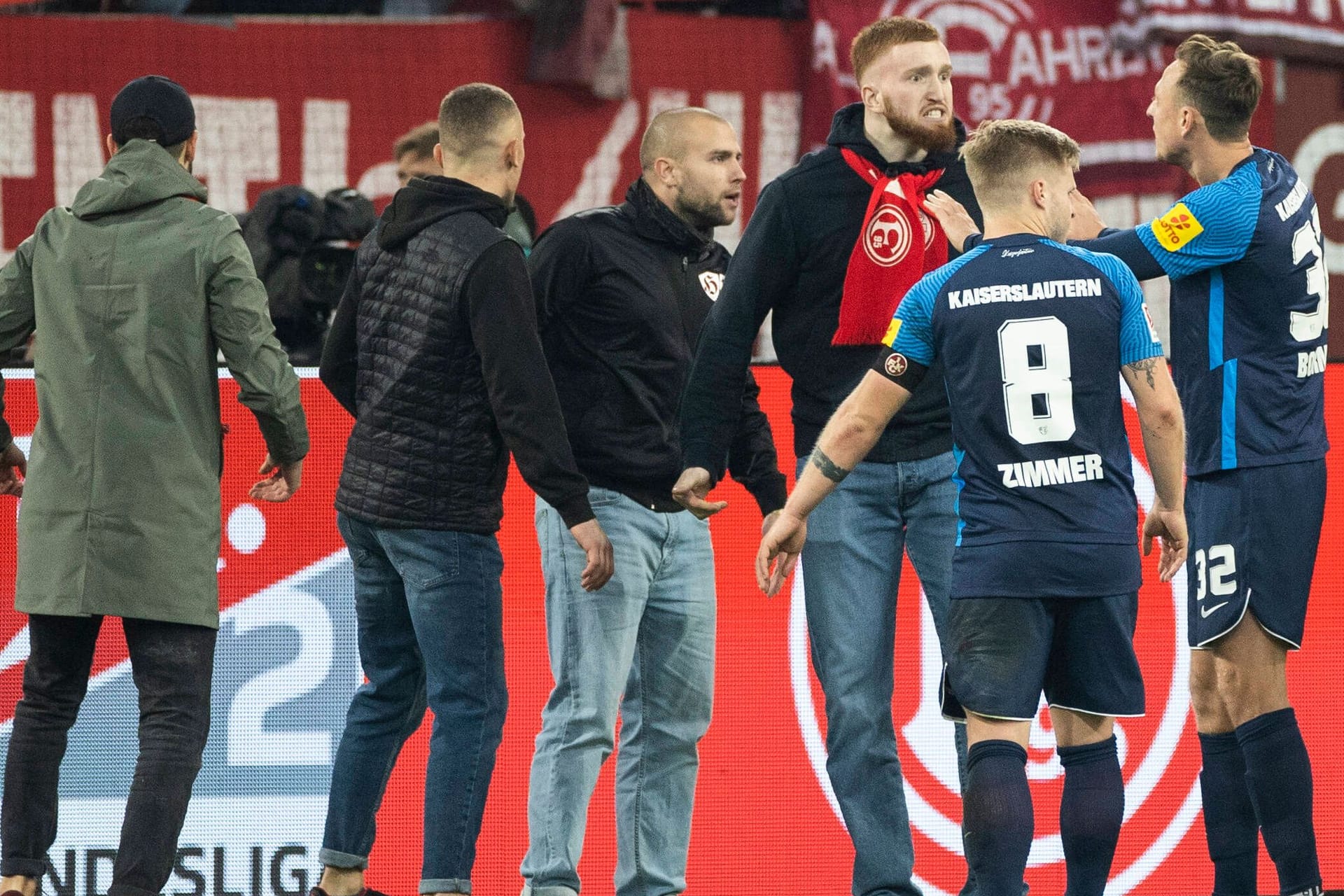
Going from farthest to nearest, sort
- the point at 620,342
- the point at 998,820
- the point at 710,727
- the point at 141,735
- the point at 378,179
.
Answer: the point at 378,179, the point at 710,727, the point at 620,342, the point at 141,735, the point at 998,820

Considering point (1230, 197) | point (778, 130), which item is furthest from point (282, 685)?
point (778, 130)

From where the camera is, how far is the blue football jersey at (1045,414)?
3.50 m

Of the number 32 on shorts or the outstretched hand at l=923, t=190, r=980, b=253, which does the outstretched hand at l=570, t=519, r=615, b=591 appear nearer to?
the outstretched hand at l=923, t=190, r=980, b=253

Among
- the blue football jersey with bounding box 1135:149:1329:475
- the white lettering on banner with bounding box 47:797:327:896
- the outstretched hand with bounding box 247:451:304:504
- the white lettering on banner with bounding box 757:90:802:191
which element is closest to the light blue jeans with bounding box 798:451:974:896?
the blue football jersey with bounding box 1135:149:1329:475

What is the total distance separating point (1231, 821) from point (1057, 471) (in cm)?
126

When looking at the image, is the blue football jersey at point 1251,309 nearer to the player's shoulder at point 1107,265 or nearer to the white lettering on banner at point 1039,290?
the player's shoulder at point 1107,265

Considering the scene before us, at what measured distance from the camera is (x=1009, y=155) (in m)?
3.65

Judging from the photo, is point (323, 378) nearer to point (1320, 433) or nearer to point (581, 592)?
point (581, 592)

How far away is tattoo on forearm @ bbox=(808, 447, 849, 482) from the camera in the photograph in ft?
12.3

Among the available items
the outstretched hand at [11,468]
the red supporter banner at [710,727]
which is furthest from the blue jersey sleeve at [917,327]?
the outstretched hand at [11,468]

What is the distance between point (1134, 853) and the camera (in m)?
4.79

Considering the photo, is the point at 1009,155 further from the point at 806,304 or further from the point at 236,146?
the point at 236,146

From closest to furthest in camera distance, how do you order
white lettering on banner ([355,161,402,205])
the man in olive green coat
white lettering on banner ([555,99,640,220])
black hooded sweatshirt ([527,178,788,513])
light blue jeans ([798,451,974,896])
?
the man in olive green coat → light blue jeans ([798,451,974,896]) → black hooded sweatshirt ([527,178,788,513]) → white lettering on banner ([355,161,402,205]) → white lettering on banner ([555,99,640,220])

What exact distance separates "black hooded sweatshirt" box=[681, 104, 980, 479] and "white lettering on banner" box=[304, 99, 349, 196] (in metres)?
5.38
